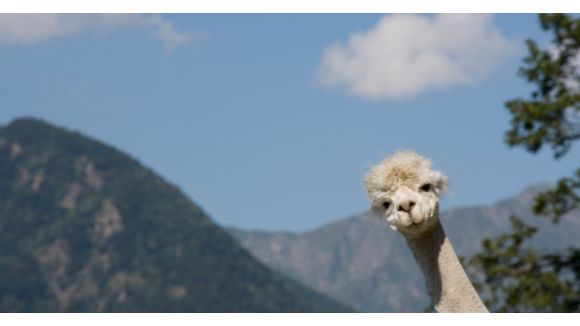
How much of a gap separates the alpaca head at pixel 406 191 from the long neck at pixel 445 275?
0.24 meters

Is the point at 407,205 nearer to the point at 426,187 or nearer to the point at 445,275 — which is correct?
the point at 426,187

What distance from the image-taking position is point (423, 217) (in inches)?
152

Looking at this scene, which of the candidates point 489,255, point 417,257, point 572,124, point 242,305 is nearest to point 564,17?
point 572,124

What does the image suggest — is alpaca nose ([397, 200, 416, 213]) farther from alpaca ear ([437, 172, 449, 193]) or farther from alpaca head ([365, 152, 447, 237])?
alpaca ear ([437, 172, 449, 193])

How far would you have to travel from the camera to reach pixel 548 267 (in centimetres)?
2597

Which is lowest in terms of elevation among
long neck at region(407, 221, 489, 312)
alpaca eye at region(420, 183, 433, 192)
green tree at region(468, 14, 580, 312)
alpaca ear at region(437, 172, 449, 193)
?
long neck at region(407, 221, 489, 312)

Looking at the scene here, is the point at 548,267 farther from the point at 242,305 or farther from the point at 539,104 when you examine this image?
the point at 242,305

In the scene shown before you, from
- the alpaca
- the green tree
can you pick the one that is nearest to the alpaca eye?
the alpaca

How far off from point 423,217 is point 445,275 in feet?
2.43

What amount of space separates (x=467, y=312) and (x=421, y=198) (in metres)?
0.82

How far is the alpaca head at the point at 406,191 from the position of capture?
385 cm

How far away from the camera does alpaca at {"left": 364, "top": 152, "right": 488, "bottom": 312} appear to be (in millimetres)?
3885

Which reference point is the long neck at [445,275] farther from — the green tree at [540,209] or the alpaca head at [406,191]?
the green tree at [540,209]

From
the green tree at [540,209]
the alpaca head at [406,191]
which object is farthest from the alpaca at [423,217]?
the green tree at [540,209]
